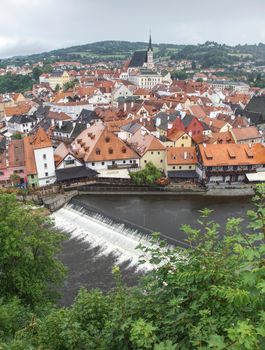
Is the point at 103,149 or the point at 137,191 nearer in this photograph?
the point at 137,191

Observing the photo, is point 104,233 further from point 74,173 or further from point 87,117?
point 87,117

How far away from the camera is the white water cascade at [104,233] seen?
28.4 meters

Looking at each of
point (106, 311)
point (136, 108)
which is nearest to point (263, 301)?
point (106, 311)

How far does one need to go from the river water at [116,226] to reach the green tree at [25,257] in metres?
6.07

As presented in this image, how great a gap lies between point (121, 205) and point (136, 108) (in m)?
36.2

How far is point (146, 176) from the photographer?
4325 cm

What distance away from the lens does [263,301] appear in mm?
5895

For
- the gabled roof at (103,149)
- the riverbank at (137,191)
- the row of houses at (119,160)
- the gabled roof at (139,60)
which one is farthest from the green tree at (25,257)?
the gabled roof at (139,60)

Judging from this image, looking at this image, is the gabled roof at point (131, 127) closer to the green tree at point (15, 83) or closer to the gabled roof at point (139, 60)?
the green tree at point (15, 83)

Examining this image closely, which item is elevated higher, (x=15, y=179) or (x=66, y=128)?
(x=66, y=128)

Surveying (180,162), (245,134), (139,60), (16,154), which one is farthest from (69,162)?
(139,60)

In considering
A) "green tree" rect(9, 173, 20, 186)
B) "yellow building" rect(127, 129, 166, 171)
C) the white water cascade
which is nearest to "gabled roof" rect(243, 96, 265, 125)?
"yellow building" rect(127, 129, 166, 171)

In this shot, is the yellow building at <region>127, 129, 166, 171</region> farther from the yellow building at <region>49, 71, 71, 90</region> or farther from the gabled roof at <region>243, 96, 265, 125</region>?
the yellow building at <region>49, 71, 71, 90</region>

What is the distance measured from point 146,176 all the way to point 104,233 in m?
13.0
